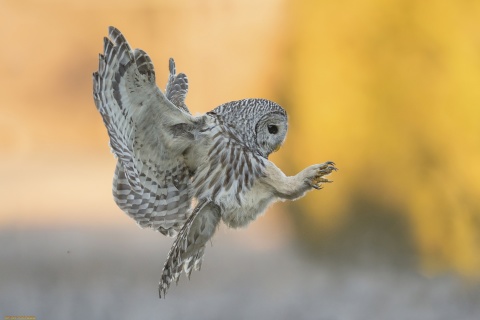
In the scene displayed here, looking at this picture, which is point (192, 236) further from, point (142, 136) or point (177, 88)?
point (177, 88)

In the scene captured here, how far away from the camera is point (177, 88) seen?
272 centimetres

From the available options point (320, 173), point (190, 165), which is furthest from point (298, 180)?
point (190, 165)

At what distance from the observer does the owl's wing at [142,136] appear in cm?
206

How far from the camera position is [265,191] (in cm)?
231

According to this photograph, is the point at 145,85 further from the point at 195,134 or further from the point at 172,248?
the point at 172,248

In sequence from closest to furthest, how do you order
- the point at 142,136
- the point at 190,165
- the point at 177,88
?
the point at 142,136 < the point at 190,165 < the point at 177,88

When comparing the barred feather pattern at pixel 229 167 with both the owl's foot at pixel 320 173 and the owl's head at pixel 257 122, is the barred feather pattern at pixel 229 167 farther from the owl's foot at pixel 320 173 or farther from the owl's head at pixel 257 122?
the owl's foot at pixel 320 173

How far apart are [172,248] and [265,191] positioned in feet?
1.15

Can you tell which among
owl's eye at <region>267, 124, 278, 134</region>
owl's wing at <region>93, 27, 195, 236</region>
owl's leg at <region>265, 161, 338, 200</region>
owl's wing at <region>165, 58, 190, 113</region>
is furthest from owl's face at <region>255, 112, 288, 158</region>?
owl's wing at <region>165, 58, 190, 113</region>

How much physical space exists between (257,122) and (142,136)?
0.39 metres

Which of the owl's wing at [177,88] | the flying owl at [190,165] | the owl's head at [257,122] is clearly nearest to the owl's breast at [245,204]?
the flying owl at [190,165]

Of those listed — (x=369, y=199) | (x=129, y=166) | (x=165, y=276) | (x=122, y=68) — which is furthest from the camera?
(x=369, y=199)

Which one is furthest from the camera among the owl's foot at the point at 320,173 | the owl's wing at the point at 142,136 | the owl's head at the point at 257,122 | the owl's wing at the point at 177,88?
the owl's wing at the point at 177,88

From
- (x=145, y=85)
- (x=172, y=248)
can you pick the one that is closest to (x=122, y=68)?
(x=145, y=85)
